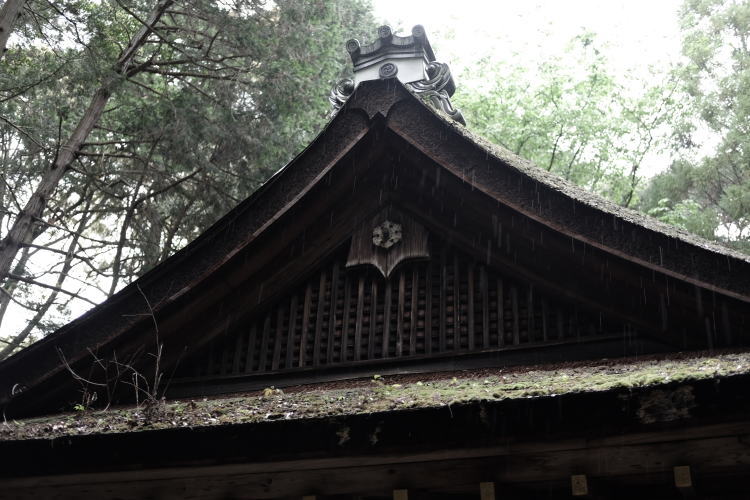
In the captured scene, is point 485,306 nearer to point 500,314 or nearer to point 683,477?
point 500,314

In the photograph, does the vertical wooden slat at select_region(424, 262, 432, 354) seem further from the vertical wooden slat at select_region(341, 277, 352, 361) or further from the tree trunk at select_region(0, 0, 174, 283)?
the tree trunk at select_region(0, 0, 174, 283)

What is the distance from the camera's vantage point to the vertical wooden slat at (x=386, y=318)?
223 inches

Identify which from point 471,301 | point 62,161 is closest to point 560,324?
point 471,301

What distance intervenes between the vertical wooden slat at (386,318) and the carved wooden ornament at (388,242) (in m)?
0.13

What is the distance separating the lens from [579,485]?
383cm

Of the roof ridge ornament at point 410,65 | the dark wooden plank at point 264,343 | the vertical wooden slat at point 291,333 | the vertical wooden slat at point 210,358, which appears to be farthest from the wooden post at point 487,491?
the roof ridge ornament at point 410,65

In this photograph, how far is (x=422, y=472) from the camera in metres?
4.11

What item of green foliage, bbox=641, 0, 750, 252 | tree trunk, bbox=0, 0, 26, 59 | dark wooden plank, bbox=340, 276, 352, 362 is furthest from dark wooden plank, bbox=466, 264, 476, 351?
green foliage, bbox=641, 0, 750, 252

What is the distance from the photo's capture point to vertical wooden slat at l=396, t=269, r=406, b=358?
18.4ft

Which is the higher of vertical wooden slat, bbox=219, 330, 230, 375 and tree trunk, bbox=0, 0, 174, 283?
tree trunk, bbox=0, 0, 174, 283

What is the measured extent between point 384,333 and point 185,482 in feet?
6.10

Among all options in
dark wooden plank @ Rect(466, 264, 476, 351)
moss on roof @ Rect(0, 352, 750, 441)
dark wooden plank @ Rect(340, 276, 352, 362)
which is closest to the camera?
moss on roof @ Rect(0, 352, 750, 441)

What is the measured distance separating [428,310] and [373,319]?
455 mm

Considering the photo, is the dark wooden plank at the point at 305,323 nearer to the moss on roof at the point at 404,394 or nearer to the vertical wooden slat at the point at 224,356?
the moss on roof at the point at 404,394
